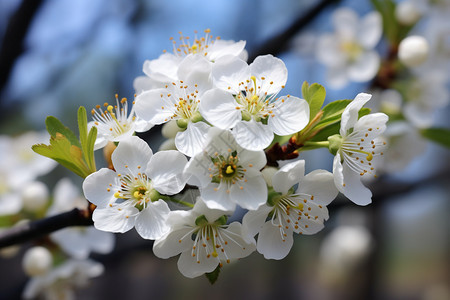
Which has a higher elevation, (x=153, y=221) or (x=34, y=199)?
(x=153, y=221)

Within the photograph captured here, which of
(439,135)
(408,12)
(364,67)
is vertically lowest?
(439,135)

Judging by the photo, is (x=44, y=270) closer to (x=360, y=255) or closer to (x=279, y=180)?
(x=279, y=180)

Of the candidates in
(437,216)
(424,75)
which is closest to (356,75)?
(424,75)

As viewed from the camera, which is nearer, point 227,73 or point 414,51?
point 227,73

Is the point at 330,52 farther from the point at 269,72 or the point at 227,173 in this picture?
the point at 227,173

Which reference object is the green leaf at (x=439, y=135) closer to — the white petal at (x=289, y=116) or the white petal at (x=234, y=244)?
the white petal at (x=289, y=116)

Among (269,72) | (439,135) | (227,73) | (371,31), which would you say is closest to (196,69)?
(227,73)

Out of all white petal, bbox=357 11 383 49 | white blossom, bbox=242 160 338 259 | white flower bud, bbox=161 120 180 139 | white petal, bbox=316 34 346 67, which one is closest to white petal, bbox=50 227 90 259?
white flower bud, bbox=161 120 180 139
